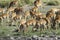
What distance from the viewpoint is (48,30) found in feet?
69.1

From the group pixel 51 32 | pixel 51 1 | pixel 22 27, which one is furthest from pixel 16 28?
pixel 51 1

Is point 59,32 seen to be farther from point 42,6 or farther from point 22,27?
point 42,6

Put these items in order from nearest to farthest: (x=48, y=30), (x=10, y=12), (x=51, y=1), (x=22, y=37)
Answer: (x=22, y=37) → (x=48, y=30) → (x=10, y=12) → (x=51, y=1)

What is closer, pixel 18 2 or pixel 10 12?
pixel 10 12

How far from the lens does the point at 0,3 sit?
2917 centimetres

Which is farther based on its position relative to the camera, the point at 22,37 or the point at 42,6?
the point at 42,6

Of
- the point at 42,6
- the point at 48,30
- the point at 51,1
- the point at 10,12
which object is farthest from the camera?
the point at 51,1

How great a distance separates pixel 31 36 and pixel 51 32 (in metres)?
1.34

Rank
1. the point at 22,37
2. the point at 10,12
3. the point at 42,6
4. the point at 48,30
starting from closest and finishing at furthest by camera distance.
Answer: the point at 22,37 → the point at 48,30 → the point at 10,12 → the point at 42,6

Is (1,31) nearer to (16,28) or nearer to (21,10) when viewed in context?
(16,28)

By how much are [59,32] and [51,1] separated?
9.41 meters

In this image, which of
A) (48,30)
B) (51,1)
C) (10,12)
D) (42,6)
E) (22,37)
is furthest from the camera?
(51,1)

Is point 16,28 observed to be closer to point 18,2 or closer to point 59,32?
point 59,32

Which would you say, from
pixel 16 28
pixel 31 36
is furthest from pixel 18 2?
pixel 31 36
